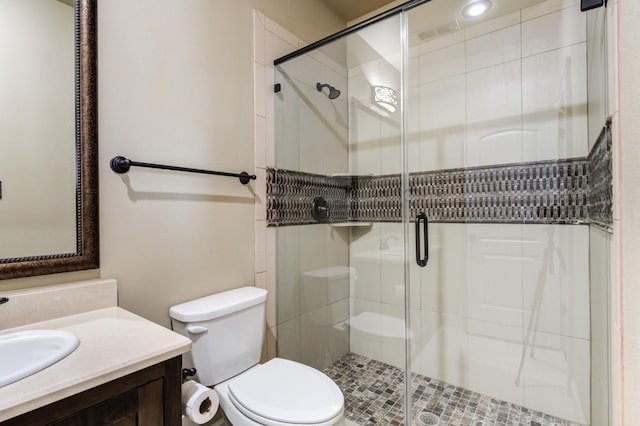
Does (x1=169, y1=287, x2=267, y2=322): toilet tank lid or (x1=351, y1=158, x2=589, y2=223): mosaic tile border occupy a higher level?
(x1=351, y1=158, x2=589, y2=223): mosaic tile border

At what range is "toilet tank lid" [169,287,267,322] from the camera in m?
1.32

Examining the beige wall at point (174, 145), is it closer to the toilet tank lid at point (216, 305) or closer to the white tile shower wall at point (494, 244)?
the toilet tank lid at point (216, 305)

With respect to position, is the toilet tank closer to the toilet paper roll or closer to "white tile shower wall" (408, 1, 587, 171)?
A: the toilet paper roll

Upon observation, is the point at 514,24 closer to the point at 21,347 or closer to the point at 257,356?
the point at 257,356

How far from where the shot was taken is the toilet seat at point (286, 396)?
3.67 feet

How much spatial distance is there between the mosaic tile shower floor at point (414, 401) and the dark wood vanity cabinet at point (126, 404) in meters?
1.24

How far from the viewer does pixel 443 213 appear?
2.04 metres

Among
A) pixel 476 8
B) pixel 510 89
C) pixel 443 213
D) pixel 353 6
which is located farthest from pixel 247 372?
pixel 353 6

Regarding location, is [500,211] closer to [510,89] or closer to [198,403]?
[510,89]

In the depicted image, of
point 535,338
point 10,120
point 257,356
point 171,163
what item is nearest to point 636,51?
point 535,338

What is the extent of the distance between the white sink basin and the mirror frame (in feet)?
0.89

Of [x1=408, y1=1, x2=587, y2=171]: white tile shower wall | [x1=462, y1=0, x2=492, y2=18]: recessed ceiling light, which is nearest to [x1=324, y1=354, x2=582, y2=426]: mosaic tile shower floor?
[x1=408, y1=1, x2=587, y2=171]: white tile shower wall

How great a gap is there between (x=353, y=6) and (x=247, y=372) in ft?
8.27

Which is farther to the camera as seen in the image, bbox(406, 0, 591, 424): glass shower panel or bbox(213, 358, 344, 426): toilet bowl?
bbox(406, 0, 591, 424): glass shower panel
